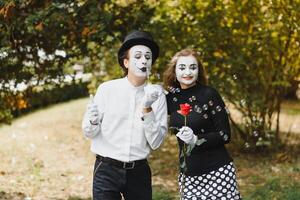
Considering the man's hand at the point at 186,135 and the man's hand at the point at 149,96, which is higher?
the man's hand at the point at 149,96

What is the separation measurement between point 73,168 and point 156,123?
16.5ft

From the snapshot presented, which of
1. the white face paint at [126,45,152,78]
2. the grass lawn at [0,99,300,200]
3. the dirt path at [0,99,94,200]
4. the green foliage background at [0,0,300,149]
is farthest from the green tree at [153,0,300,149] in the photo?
the white face paint at [126,45,152,78]

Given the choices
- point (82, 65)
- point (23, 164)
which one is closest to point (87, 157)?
point (23, 164)

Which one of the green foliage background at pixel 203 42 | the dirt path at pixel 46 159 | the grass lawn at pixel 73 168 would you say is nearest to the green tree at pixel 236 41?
the green foliage background at pixel 203 42

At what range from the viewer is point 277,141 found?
9.30 meters

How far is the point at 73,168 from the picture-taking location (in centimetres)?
883

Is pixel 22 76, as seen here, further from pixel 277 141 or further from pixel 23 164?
pixel 277 141

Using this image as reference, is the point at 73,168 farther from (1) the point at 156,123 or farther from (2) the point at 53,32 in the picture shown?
(1) the point at 156,123

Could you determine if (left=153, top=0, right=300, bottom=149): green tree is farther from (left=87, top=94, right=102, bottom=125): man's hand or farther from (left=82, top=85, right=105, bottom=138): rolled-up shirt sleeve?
(left=87, top=94, right=102, bottom=125): man's hand

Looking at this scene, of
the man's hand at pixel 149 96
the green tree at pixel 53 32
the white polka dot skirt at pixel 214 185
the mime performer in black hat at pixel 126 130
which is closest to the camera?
the man's hand at pixel 149 96

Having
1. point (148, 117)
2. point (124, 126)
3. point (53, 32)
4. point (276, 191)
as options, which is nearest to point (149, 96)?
point (148, 117)

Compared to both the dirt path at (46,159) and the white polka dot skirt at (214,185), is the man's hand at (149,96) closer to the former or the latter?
the white polka dot skirt at (214,185)

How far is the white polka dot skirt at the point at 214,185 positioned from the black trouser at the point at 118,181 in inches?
15.2

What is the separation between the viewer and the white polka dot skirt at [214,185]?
4.31 metres
